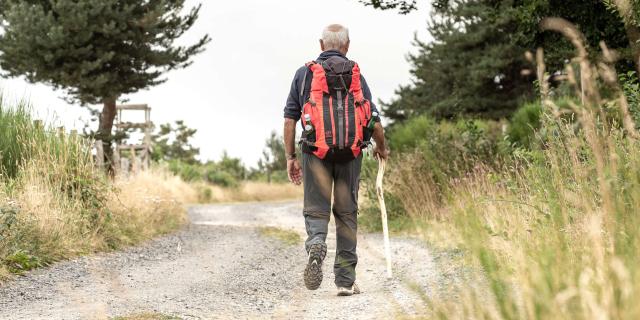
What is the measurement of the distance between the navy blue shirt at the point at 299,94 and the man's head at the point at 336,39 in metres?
0.07

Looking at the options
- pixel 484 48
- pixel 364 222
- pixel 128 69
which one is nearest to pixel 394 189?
pixel 364 222

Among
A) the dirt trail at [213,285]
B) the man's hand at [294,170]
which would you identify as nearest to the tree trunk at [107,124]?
the dirt trail at [213,285]

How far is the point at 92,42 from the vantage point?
24.1 m

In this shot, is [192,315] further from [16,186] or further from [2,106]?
[2,106]

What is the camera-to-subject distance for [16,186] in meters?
10.1

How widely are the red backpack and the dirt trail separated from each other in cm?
99

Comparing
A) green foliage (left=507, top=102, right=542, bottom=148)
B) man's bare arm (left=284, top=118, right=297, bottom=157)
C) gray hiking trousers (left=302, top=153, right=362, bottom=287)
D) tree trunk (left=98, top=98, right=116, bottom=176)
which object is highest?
tree trunk (left=98, top=98, right=116, bottom=176)

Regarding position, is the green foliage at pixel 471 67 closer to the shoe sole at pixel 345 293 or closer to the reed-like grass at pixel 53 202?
the reed-like grass at pixel 53 202

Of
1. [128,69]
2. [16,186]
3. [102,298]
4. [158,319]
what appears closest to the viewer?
[158,319]

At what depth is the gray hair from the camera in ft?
20.3

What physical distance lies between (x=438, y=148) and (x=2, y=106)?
22.7 feet

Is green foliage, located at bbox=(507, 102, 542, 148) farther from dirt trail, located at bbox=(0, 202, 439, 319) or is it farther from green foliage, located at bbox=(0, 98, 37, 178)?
green foliage, located at bbox=(0, 98, 37, 178)

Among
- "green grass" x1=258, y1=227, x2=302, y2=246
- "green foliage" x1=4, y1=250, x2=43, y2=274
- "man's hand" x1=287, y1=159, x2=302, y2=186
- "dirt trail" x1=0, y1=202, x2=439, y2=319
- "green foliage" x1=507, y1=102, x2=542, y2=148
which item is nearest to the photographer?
"dirt trail" x1=0, y1=202, x2=439, y2=319

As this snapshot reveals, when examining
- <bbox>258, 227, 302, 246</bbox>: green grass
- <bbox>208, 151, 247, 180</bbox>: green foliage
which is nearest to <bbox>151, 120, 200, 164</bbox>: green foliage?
<bbox>208, 151, 247, 180</bbox>: green foliage
